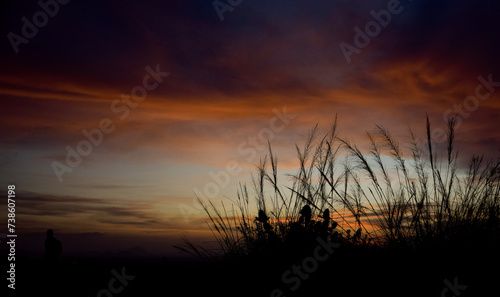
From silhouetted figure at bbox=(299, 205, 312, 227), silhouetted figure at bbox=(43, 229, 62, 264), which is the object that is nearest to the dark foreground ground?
silhouetted figure at bbox=(299, 205, 312, 227)

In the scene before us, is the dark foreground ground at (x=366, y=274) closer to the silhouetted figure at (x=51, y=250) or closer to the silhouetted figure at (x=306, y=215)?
the silhouetted figure at (x=306, y=215)

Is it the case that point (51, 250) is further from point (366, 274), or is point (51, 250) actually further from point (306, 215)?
point (366, 274)

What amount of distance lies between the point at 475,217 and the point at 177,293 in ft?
9.99

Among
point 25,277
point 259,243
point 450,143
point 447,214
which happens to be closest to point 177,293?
point 259,243

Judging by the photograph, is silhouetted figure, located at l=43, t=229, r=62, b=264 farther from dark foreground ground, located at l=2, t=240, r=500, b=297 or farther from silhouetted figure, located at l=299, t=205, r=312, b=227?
silhouetted figure, located at l=299, t=205, r=312, b=227

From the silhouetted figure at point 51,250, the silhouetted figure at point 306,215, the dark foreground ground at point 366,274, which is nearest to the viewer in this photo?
the dark foreground ground at point 366,274

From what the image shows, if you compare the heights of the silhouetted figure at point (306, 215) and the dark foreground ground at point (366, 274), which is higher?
the silhouetted figure at point (306, 215)

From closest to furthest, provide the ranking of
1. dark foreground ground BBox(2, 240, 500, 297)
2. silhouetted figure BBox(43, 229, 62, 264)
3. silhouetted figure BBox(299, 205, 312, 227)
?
dark foreground ground BBox(2, 240, 500, 297) < silhouetted figure BBox(299, 205, 312, 227) < silhouetted figure BBox(43, 229, 62, 264)

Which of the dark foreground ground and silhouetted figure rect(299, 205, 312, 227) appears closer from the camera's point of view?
the dark foreground ground

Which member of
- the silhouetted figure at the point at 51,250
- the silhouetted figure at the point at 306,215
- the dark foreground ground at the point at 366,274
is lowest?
the dark foreground ground at the point at 366,274

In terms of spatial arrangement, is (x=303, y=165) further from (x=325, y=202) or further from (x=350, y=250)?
(x=350, y=250)

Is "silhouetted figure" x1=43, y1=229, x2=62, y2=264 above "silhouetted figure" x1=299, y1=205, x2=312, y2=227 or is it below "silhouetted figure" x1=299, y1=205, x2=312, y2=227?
below

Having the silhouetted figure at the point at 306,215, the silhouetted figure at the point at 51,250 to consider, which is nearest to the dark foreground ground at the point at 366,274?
the silhouetted figure at the point at 306,215

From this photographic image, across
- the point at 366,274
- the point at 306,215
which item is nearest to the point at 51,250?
the point at 306,215
